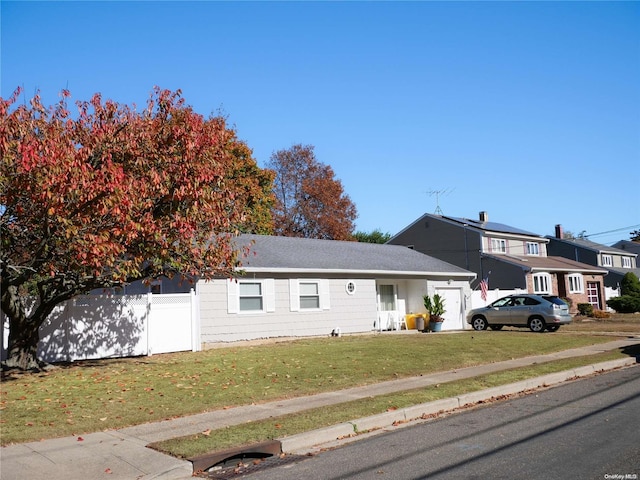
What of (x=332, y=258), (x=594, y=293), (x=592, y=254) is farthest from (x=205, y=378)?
(x=592, y=254)

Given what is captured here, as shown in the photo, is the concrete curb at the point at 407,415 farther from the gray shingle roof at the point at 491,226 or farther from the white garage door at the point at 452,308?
the gray shingle roof at the point at 491,226

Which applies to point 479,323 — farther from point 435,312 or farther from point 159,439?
point 159,439

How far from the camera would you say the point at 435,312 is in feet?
90.5

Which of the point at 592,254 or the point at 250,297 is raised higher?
the point at 592,254

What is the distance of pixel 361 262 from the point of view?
27.3 meters

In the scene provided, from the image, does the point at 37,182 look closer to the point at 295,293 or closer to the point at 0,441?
the point at 0,441

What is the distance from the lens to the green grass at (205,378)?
948 centimetres

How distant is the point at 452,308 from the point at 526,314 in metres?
4.54

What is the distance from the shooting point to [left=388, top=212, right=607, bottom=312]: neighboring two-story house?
39.8 meters

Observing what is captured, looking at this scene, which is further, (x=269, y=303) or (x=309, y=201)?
(x=309, y=201)

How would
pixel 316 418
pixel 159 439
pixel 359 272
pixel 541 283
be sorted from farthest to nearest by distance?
pixel 541 283
pixel 359 272
pixel 316 418
pixel 159 439

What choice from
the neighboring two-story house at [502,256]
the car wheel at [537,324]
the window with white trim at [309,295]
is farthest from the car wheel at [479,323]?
the neighboring two-story house at [502,256]

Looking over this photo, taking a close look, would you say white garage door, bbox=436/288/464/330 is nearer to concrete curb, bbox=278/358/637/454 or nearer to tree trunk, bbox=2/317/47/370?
concrete curb, bbox=278/358/637/454

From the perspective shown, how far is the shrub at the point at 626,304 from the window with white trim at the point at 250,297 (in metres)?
33.4
